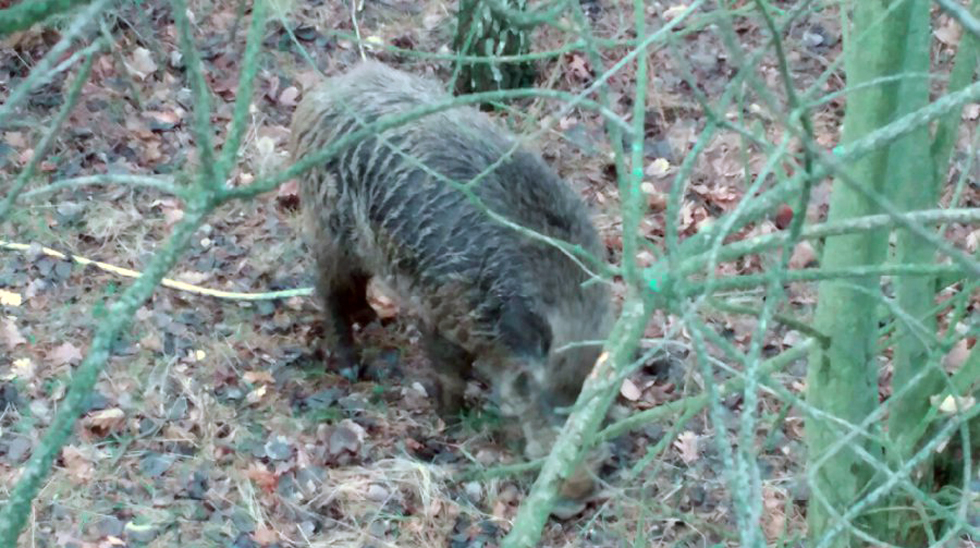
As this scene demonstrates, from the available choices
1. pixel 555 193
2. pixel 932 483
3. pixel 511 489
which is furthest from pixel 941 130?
pixel 511 489

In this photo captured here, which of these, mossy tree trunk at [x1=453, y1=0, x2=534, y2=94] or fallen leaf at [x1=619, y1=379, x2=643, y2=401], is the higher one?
mossy tree trunk at [x1=453, y1=0, x2=534, y2=94]

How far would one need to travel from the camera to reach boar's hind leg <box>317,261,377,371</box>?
555cm

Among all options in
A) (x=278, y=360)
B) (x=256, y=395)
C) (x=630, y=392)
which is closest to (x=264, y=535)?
(x=256, y=395)

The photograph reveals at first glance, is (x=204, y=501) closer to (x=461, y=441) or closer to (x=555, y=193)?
Result: (x=461, y=441)

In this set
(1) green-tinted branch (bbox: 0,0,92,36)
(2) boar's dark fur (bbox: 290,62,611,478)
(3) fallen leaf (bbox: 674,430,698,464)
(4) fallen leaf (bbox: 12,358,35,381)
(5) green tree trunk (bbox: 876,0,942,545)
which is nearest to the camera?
(1) green-tinted branch (bbox: 0,0,92,36)

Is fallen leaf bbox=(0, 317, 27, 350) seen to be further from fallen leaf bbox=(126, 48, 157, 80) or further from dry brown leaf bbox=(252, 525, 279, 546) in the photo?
fallen leaf bbox=(126, 48, 157, 80)

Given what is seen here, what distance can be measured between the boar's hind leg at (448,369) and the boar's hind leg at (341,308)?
0.49 metres

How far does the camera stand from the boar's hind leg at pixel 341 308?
5551 mm

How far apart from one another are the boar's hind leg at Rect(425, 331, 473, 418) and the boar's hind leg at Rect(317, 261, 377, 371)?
1.62 ft

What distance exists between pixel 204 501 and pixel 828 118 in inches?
177

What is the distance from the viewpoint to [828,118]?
24.7ft

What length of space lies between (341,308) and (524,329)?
A: 119 centimetres

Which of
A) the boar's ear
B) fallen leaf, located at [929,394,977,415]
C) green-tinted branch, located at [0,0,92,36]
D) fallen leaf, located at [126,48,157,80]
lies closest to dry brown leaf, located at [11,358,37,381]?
the boar's ear

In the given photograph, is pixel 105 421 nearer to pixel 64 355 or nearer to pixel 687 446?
pixel 64 355
